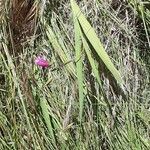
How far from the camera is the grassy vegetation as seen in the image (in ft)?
5.30

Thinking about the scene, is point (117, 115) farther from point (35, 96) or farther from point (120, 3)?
point (120, 3)

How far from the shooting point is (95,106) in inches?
64.5

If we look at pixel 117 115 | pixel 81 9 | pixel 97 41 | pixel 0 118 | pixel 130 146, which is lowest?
pixel 130 146

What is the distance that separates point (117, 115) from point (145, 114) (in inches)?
4.2

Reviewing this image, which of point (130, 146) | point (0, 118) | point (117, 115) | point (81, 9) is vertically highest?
point (81, 9)

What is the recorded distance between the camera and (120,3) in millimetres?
1734

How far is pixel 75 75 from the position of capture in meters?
1.63

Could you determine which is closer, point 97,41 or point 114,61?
point 97,41

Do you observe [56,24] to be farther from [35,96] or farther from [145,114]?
[145,114]

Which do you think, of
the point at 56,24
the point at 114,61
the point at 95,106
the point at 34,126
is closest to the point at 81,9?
the point at 56,24

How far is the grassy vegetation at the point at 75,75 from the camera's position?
1614 millimetres

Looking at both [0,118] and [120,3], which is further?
[120,3]

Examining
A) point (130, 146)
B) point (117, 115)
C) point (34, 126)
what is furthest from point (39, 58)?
point (130, 146)

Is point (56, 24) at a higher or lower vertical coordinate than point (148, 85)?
higher
